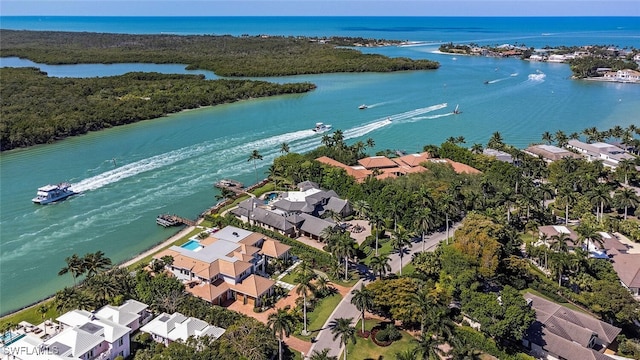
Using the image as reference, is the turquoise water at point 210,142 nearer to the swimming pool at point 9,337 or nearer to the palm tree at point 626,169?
the swimming pool at point 9,337

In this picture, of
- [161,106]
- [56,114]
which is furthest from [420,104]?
[56,114]

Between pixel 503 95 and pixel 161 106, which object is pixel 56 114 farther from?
pixel 503 95

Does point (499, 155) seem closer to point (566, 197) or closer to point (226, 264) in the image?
point (566, 197)

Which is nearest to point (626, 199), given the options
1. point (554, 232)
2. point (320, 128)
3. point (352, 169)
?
point (554, 232)

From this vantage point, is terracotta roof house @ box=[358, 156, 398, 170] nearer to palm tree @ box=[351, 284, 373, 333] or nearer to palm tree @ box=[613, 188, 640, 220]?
palm tree @ box=[613, 188, 640, 220]

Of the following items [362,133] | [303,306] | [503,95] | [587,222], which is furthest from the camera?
[503,95]

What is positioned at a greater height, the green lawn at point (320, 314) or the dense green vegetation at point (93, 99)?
the dense green vegetation at point (93, 99)

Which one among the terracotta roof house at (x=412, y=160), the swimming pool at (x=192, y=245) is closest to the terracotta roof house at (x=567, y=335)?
the swimming pool at (x=192, y=245)
